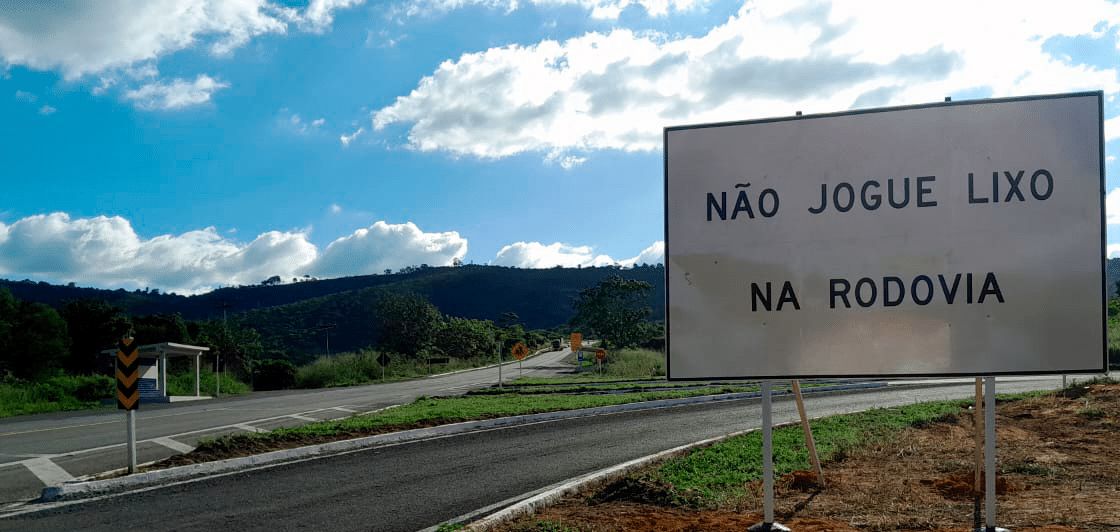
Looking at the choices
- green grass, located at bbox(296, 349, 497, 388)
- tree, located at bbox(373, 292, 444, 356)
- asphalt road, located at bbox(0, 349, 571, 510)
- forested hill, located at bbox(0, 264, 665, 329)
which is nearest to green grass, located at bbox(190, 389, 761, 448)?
asphalt road, located at bbox(0, 349, 571, 510)

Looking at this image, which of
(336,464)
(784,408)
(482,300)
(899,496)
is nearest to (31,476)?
(336,464)

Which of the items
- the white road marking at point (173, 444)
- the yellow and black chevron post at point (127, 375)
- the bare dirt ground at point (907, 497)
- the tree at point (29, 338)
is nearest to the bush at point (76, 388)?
the tree at point (29, 338)

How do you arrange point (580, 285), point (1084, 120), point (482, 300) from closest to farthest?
point (1084, 120), point (482, 300), point (580, 285)

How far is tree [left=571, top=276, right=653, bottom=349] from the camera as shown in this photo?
60.3 metres

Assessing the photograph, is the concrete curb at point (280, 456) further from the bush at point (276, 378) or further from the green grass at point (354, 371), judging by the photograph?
the bush at point (276, 378)

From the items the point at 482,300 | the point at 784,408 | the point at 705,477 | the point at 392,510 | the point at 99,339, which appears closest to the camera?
the point at 392,510

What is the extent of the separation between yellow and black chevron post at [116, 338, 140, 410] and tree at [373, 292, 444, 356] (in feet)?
184

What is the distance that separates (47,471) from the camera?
10719mm

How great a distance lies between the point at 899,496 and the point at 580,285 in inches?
5779

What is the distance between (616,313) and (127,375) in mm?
51365

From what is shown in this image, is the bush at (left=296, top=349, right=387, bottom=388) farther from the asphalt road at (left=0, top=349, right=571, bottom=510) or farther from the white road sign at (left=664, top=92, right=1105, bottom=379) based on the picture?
the white road sign at (left=664, top=92, right=1105, bottom=379)

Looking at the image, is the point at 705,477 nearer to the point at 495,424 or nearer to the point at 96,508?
the point at 96,508

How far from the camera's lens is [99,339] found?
171ft

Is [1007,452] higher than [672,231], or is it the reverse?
[672,231]
